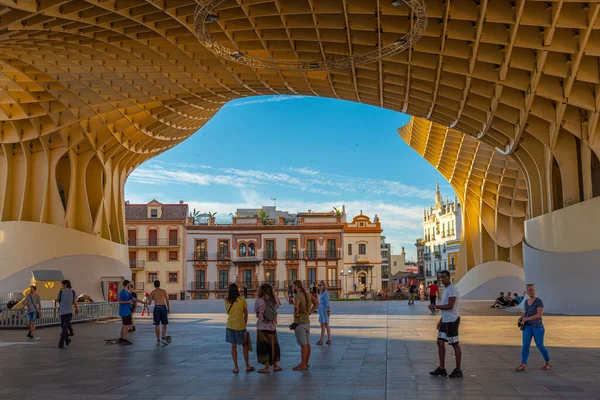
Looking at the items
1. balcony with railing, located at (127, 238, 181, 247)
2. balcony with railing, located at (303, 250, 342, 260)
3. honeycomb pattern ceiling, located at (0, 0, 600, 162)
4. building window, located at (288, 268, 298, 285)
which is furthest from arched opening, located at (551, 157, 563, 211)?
balcony with railing, located at (127, 238, 181, 247)

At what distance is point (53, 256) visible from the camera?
35.4 metres

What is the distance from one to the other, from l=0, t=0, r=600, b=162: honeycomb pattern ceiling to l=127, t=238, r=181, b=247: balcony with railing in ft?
118

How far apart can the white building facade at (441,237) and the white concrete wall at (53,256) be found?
62076 millimetres

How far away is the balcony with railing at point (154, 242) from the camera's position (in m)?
73.4

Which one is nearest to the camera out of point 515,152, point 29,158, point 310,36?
point 310,36

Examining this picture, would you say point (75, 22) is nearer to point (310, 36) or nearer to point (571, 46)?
point (310, 36)

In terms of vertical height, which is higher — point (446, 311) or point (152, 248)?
point (152, 248)

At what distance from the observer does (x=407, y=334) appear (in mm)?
19500

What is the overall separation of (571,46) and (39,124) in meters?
27.3

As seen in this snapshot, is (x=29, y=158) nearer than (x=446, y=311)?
No

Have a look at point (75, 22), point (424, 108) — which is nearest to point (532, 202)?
point (424, 108)

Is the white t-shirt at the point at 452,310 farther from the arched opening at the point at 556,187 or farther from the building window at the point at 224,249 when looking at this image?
the building window at the point at 224,249

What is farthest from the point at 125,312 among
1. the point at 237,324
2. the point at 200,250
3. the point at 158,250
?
the point at 200,250

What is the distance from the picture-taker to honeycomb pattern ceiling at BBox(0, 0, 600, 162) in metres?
22.1
